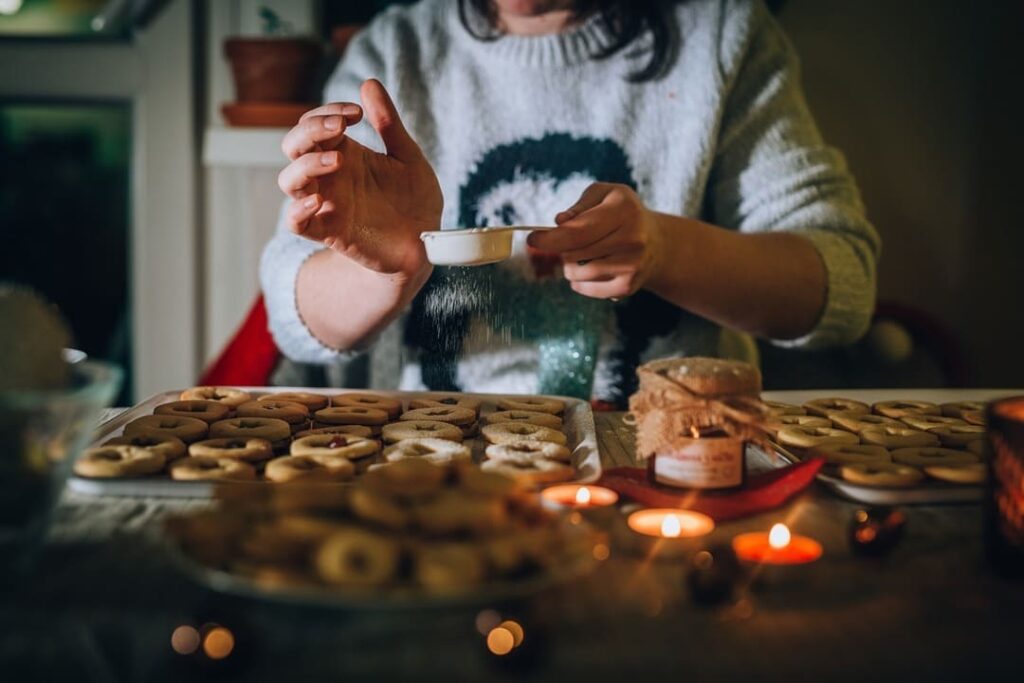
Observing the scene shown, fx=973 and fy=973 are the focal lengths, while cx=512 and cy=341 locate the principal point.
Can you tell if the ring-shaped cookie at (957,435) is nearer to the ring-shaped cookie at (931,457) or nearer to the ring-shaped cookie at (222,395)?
the ring-shaped cookie at (931,457)

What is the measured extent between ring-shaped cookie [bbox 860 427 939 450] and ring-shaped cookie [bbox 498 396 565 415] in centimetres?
29

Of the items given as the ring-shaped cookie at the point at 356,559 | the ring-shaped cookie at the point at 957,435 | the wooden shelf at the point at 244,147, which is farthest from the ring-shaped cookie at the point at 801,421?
the wooden shelf at the point at 244,147

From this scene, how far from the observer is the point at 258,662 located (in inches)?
18.0

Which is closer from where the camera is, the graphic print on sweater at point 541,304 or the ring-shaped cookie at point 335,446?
the ring-shaped cookie at point 335,446

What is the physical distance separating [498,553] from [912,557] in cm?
28

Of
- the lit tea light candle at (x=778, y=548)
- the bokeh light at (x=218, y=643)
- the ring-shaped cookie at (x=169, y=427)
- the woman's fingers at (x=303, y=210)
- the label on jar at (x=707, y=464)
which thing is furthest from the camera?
the woman's fingers at (x=303, y=210)

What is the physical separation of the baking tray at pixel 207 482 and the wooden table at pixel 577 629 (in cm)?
11

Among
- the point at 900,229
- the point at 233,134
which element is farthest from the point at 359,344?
the point at 900,229

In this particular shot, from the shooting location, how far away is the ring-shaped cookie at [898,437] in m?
0.83

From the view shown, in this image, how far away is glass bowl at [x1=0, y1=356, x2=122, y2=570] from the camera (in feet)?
1.72

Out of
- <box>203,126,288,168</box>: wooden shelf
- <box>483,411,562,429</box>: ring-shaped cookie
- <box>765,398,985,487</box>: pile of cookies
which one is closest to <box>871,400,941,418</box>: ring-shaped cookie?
<box>765,398,985,487</box>: pile of cookies

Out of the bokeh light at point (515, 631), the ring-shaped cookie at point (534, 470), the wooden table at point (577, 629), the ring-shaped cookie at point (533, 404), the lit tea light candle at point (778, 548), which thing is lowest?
the wooden table at point (577, 629)

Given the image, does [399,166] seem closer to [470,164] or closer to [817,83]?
[470,164]

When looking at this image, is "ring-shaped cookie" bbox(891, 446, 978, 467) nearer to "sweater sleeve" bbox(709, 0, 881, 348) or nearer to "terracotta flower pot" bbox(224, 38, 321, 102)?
"sweater sleeve" bbox(709, 0, 881, 348)
